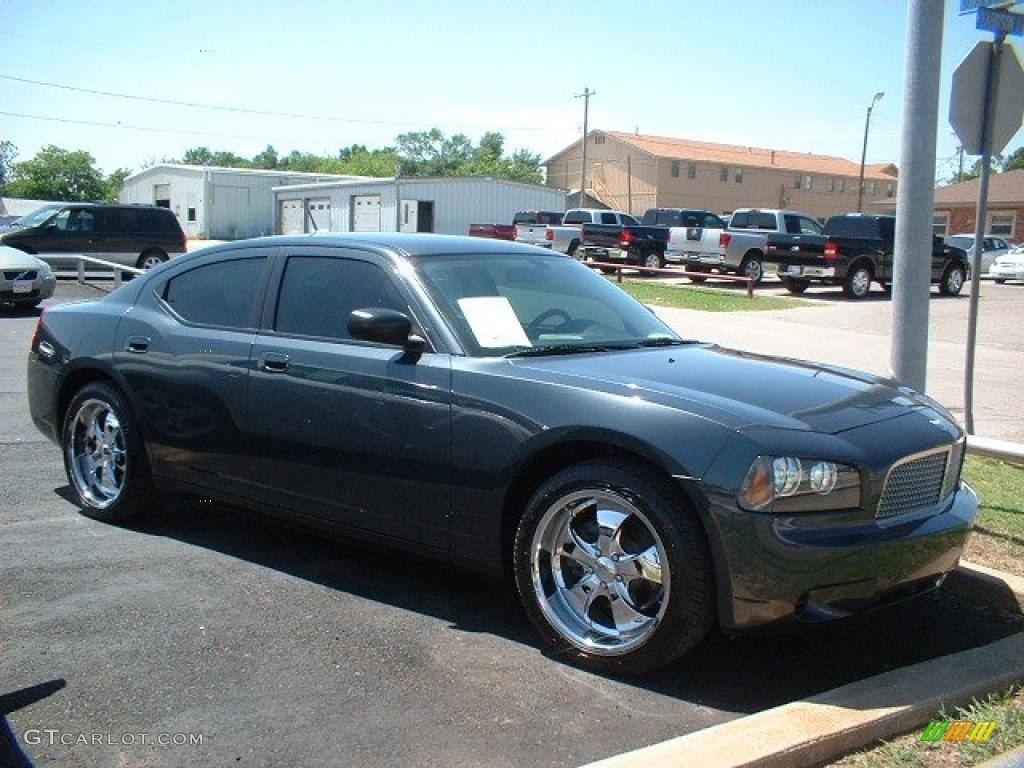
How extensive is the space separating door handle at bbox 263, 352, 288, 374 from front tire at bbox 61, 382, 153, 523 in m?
1.05

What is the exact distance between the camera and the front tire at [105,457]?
5.41 metres

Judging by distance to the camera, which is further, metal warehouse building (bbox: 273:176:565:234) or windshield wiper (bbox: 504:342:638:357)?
metal warehouse building (bbox: 273:176:565:234)

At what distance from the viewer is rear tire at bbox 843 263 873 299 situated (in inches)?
963

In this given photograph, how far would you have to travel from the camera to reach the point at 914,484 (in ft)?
12.6

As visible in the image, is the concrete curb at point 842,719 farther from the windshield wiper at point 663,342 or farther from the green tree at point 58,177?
the green tree at point 58,177

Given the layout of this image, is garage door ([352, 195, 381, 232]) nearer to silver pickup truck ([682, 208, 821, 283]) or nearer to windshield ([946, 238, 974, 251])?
silver pickup truck ([682, 208, 821, 283])

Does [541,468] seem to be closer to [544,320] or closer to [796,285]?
[544,320]

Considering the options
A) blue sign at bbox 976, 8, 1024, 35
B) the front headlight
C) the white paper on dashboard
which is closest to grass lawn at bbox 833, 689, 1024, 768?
the front headlight

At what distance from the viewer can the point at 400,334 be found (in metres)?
4.27

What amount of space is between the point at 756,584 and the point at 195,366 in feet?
9.84

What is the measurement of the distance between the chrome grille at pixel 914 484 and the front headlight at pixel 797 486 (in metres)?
0.18

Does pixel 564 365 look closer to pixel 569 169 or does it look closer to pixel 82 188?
pixel 569 169

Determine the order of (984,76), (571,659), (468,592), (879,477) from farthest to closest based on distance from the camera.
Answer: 1. (984,76)
2. (468,592)
3. (571,659)
4. (879,477)

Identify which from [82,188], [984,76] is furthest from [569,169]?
[984,76]
